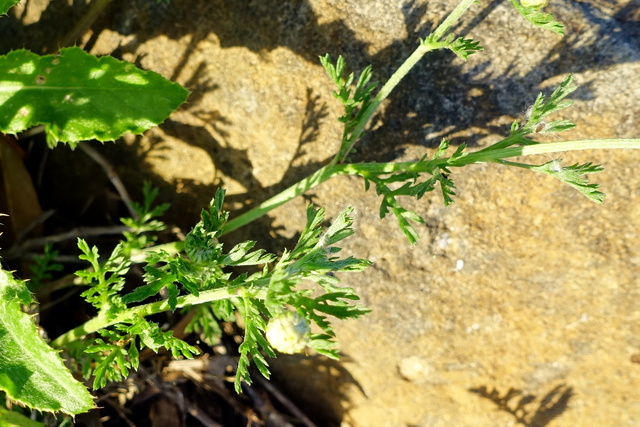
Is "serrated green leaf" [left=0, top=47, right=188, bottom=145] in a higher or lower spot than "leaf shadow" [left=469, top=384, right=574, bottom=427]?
higher

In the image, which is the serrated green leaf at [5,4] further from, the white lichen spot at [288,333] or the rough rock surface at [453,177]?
the white lichen spot at [288,333]

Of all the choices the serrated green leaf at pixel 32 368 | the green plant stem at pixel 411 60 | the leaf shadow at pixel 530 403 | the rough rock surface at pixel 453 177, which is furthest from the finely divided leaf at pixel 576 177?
the serrated green leaf at pixel 32 368

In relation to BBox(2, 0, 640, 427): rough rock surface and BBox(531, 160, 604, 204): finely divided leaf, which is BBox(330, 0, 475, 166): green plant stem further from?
BBox(531, 160, 604, 204): finely divided leaf

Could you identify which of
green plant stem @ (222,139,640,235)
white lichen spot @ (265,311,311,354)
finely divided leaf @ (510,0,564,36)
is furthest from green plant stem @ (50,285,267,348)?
finely divided leaf @ (510,0,564,36)

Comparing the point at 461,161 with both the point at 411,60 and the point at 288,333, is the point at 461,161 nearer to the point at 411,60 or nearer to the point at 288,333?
the point at 411,60

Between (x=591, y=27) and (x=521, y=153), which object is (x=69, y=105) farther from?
(x=591, y=27)

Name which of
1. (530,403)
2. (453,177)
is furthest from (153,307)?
(530,403)
